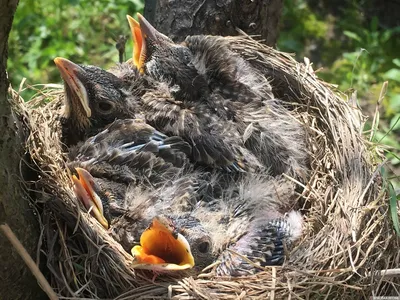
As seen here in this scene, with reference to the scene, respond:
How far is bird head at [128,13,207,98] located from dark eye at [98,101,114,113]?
0.25 metres

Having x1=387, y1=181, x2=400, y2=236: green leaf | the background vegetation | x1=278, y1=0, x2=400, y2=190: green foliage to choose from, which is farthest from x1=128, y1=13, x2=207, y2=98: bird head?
x1=278, y1=0, x2=400, y2=190: green foliage

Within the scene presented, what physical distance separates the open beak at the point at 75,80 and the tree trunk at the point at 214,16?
21.1 inches

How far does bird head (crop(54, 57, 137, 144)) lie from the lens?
2084 mm

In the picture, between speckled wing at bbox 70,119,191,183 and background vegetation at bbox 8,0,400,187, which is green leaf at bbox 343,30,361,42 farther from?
speckled wing at bbox 70,119,191,183

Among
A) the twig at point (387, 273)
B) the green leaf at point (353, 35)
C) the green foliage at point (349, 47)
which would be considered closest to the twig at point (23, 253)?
the twig at point (387, 273)

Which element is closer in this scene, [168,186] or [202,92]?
[168,186]

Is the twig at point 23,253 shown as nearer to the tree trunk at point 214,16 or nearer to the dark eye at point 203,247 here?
the dark eye at point 203,247

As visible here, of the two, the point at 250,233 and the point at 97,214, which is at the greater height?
the point at 97,214

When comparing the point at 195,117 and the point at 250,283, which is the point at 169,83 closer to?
the point at 195,117

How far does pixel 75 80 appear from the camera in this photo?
6.84 feet

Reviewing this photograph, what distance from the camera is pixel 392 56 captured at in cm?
423

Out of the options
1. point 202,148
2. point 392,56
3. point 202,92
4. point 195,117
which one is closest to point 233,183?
point 202,148

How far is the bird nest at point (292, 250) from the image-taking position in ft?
5.32

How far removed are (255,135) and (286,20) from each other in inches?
106
